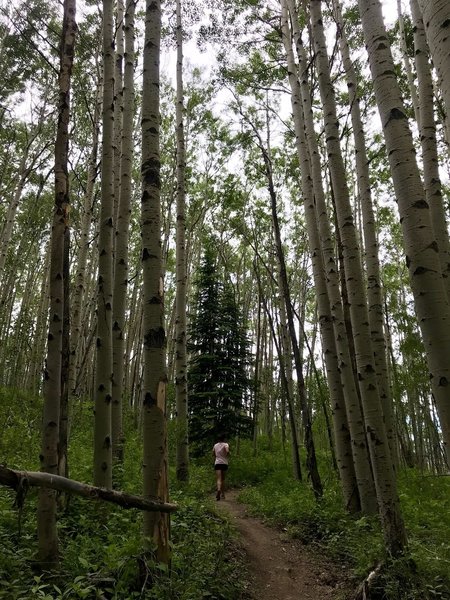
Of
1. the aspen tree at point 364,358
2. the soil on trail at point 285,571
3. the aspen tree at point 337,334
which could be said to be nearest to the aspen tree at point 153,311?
the soil on trail at point 285,571

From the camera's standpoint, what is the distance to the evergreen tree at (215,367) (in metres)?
12.9

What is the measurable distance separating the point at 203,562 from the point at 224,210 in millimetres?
17131

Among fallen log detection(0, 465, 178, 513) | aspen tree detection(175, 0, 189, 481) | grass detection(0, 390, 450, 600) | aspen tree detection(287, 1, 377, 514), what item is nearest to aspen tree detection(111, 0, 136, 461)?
grass detection(0, 390, 450, 600)

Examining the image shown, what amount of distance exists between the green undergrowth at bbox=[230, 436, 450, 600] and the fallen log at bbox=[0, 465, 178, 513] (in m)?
1.85

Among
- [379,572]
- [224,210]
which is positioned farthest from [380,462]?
[224,210]

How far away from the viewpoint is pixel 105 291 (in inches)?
197

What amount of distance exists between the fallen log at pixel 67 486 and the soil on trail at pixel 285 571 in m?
1.97

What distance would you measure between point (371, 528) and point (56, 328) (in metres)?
→ 4.33

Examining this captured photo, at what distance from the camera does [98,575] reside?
2.89 metres

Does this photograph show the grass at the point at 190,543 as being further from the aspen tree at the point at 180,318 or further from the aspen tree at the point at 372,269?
the aspen tree at the point at 372,269

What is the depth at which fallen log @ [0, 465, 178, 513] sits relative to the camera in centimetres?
210

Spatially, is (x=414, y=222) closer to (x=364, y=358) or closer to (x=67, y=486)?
(x=364, y=358)

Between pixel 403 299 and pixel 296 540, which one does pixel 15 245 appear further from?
pixel 296 540

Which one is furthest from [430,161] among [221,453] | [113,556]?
[221,453]
